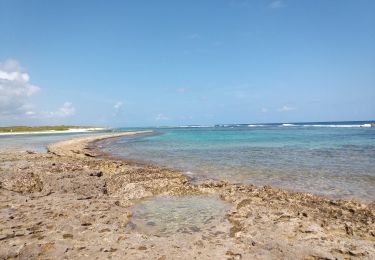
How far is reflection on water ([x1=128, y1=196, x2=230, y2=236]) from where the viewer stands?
28.9 ft

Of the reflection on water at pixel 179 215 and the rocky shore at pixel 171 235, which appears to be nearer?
the rocky shore at pixel 171 235

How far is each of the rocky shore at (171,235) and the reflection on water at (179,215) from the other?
0.99ft

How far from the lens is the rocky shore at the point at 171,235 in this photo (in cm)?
691

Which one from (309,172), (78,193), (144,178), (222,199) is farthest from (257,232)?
(309,172)

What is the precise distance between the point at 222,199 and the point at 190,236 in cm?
431

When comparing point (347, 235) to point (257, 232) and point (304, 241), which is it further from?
point (257, 232)

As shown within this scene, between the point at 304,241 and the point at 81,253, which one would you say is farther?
the point at 304,241

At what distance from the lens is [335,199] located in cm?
1242

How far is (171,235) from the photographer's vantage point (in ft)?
27.0

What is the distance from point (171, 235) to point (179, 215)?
6.48 feet

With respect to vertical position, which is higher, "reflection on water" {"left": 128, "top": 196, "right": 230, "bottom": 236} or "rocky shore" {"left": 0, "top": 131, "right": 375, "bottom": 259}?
"rocky shore" {"left": 0, "top": 131, "right": 375, "bottom": 259}

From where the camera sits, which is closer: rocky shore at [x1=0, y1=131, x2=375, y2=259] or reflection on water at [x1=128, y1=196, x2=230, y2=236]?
rocky shore at [x1=0, y1=131, x2=375, y2=259]

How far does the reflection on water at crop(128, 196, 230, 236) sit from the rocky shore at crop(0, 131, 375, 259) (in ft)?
0.99

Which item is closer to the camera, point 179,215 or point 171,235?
point 171,235
